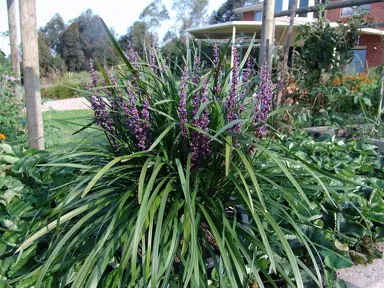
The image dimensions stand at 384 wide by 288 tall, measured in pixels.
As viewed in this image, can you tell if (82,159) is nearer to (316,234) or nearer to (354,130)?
(316,234)

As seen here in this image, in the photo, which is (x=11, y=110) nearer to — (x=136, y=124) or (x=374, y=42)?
(x=136, y=124)

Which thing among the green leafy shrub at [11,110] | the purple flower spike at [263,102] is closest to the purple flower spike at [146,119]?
the purple flower spike at [263,102]

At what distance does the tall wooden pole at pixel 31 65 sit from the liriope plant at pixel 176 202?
98 centimetres

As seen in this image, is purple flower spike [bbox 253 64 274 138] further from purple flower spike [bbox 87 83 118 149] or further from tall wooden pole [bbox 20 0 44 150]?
tall wooden pole [bbox 20 0 44 150]

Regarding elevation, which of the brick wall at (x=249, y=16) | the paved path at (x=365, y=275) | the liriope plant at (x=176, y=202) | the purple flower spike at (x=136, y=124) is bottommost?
the paved path at (x=365, y=275)

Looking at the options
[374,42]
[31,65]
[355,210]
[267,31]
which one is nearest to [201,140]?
[355,210]

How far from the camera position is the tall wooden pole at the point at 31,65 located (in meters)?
2.27

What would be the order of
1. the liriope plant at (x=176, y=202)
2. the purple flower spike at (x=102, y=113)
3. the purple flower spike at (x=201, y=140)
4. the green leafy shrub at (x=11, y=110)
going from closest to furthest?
1. the liriope plant at (x=176, y=202)
2. the purple flower spike at (x=201, y=140)
3. the purple flower spike at (x=102, y=113)
4. the green leafy shrub at (x=11, y=110)

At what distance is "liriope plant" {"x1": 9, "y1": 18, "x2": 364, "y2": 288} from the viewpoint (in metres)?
1.12

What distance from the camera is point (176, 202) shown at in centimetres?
126

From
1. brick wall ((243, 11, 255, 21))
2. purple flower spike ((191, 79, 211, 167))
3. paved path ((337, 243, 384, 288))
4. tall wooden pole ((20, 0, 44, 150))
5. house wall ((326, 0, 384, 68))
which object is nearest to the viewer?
purple flower spike ((191, 79, 211, 167))

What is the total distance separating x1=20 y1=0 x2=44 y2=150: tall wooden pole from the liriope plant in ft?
3.21

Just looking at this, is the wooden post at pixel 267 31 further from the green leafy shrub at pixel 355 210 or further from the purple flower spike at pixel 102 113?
the purple flower spike at pixel 102 113

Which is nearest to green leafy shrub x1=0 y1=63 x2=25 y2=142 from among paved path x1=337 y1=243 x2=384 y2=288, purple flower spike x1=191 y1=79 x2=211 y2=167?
purple flower spike x1=191 y1=79 x2=211 y2=167
